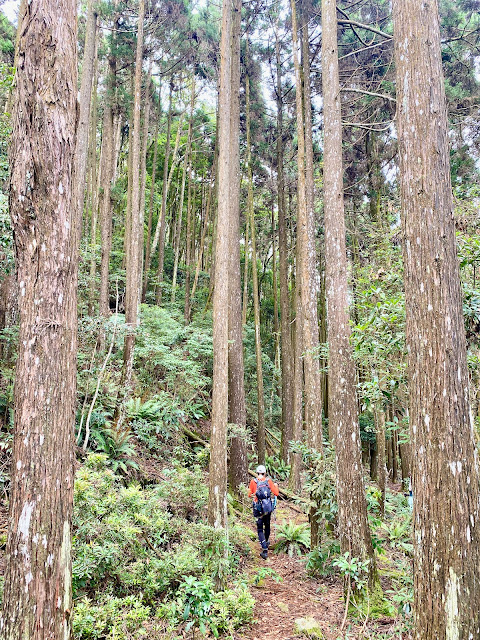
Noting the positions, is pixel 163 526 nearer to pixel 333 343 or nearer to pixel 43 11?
pixel 333 343

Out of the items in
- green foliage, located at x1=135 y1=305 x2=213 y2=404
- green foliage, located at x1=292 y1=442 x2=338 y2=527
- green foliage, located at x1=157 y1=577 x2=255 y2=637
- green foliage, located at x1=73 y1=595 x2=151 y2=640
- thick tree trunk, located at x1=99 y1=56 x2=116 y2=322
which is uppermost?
thick tree trunk, located at x1=99 y1=56 x2=116 y2=322

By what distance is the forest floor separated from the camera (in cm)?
506

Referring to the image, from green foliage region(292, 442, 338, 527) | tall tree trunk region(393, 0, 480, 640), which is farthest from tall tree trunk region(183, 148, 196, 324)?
tall tree trunk region(393, 0, 480, 640)

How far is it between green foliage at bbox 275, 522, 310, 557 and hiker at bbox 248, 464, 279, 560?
2.27ft

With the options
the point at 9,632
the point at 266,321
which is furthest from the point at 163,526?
the point at 266,321

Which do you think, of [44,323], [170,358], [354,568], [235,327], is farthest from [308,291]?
Answer: [44,323]

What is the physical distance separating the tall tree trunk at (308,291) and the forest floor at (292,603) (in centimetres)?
231

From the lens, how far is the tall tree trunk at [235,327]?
945 centimetres

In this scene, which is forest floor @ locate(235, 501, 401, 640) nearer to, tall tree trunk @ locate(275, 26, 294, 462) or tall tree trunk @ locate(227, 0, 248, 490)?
tall tree trunk @ locate(227, 0, 248, 490)

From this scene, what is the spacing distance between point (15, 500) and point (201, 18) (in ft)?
62.5

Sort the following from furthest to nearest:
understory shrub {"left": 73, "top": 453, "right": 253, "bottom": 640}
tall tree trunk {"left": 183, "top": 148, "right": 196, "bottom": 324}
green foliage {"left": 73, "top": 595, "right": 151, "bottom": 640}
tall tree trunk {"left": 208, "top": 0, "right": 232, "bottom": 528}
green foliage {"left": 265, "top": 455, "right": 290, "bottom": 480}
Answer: tall tree trunk {"left": 183, "top": 148, "right": 196, "bottom": 324} → green foliage {"left": 265, "top": 455, "right": 290, "bottom": 480} → tall tree trunk {"left": 208, "top": 0, "right": 232, "bottom": 528} → understory shrub {"left": 73, "top": 453, "right": 253, "bottom": 640} → green foliage {"left": 73, "top": 595, "right": 151, "bottom": 640}

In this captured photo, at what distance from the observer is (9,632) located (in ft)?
8.32

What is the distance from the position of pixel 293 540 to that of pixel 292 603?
2349 mm

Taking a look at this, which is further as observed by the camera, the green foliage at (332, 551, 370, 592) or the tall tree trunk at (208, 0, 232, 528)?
the tall tree trunk at (208, 0, 232, 528)
